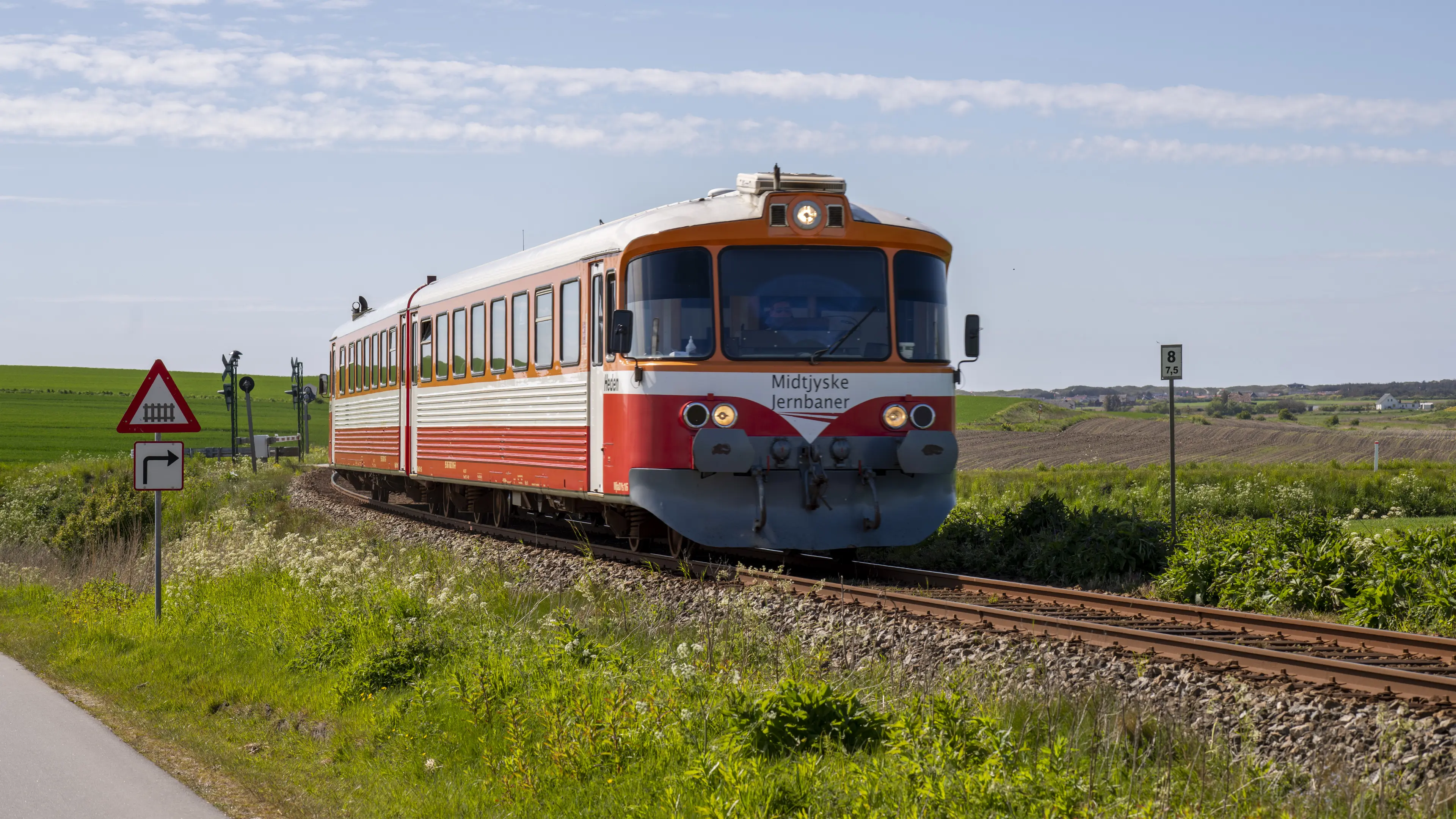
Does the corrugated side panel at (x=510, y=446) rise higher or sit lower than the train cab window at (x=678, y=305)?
lower

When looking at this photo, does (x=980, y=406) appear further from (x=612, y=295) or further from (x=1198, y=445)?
(x=612, y=295)

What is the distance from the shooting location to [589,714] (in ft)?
22.5

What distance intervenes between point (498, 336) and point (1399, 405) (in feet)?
266

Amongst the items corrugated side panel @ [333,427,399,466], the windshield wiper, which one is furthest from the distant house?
the windshield wiper

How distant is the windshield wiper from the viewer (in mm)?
12492

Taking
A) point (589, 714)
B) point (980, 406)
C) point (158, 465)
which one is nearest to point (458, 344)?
point (158, 465)

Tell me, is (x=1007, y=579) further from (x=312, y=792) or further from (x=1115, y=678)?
(x=312, y=792)

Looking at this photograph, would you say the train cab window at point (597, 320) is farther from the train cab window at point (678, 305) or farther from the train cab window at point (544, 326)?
the train cab window at point (544, 326)

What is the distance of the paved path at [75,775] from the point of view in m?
6.59

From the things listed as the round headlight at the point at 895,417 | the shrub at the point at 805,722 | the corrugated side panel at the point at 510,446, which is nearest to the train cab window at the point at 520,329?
the corrugated side panel at the point at 510,446

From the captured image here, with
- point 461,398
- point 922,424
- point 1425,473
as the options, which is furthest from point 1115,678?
point 1425,473

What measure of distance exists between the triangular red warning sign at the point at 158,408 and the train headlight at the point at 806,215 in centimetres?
589

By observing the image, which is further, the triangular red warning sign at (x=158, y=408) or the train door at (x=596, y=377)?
the train door at (x=596, y=377)

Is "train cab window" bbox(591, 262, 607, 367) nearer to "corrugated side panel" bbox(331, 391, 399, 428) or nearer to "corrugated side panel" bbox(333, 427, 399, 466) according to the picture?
"corrugated side panel" bbox(331, 391, 399, 428)
